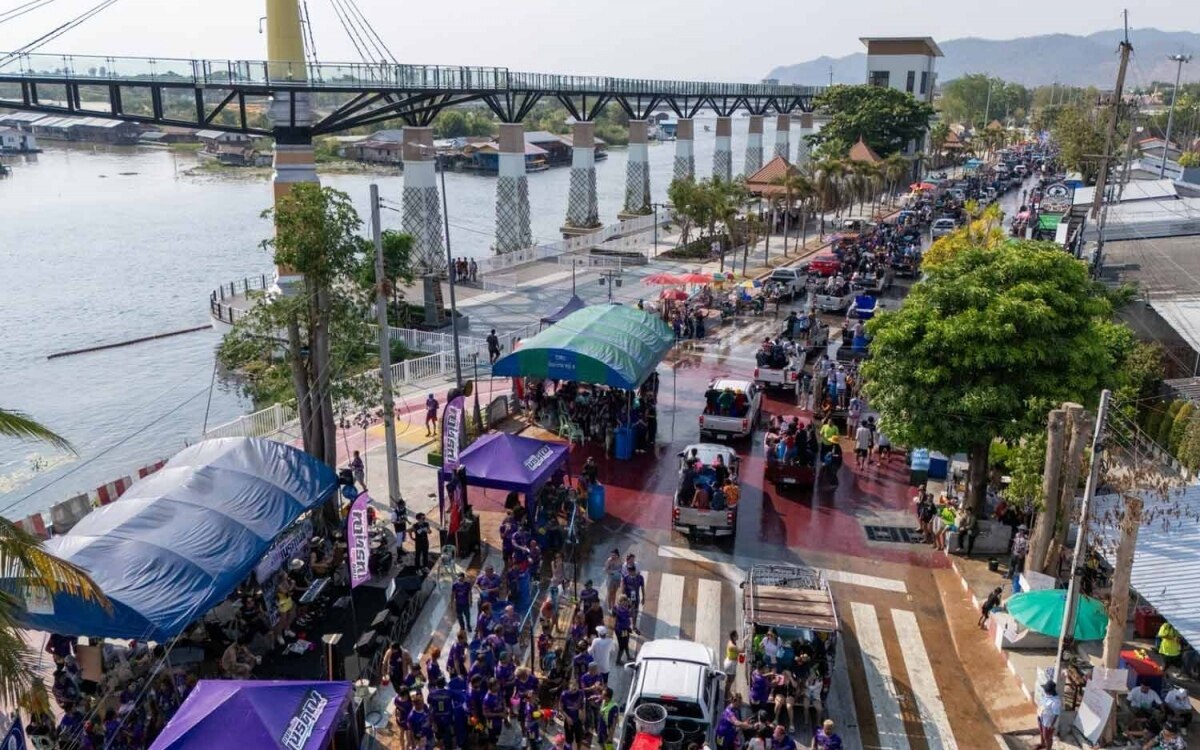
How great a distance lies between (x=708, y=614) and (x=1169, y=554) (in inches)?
310

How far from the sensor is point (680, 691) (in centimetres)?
1239

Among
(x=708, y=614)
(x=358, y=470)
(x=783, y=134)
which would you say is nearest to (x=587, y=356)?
(x=358, y=470)

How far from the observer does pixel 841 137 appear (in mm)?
82125

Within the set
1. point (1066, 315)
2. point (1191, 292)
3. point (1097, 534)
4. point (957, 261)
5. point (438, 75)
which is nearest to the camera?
point (1097, 534)

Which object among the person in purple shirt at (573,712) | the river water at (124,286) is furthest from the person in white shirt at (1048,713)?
the river water at (124,286)

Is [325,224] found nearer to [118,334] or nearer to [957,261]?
[957,261]

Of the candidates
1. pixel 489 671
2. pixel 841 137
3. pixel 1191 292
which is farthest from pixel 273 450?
pixel 841 137

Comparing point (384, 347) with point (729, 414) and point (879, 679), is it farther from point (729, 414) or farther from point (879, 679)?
point (879, 679)

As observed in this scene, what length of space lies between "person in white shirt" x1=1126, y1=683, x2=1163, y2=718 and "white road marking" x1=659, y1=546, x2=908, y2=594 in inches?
175

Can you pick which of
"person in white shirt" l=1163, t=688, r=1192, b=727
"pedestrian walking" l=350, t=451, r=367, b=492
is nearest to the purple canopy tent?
"pedestrian walking" l=350, t=451, r=367, b=492

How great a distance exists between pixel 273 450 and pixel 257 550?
3.04m

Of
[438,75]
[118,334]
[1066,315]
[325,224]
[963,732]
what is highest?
[438,75]

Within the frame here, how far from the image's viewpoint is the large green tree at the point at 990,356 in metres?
18.0

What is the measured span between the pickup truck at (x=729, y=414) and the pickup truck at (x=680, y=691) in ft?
37.7
